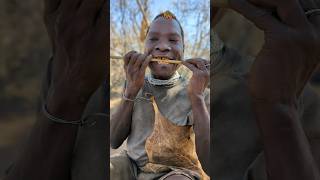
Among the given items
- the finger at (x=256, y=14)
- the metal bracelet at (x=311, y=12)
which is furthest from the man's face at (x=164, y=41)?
the metal bracelet at (x=311, y=12)

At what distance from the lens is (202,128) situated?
10.8 ft

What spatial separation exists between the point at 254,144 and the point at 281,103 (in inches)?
11.6

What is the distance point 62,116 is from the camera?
3.36m

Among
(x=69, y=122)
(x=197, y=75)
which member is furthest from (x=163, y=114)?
(x=69, y=122)

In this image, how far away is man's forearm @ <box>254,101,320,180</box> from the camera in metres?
3.32

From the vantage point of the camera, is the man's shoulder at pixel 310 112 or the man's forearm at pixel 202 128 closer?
the man's forearm at pixel 202 128

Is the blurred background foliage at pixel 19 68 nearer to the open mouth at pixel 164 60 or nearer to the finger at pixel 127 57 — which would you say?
the finger at pixel 127 57

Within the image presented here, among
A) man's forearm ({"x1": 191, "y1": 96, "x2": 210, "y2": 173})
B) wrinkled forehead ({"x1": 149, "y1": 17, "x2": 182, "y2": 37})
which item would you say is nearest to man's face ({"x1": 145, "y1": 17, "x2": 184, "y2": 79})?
wrinkled forehead ({"x1": 149, "y1": 17, "x2": 182, "y2": 37})

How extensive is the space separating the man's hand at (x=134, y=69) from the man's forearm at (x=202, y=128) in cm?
31

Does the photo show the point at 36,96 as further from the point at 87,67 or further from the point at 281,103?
the point at 281,103

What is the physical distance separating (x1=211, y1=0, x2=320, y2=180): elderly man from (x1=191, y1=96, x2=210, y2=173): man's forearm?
4.0 inches

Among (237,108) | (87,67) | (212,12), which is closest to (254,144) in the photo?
(237,108)

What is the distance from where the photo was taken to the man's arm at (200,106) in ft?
10.7

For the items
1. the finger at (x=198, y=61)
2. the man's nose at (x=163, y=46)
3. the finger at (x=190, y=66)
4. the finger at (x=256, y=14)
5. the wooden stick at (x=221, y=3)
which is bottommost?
the finger at (x=190, y=66)
